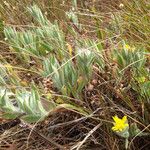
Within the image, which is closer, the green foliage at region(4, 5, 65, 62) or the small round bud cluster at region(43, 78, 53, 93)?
the small round bud cluster at region(43, 78, 53, 93)

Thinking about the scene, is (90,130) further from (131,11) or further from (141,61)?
(131,11)

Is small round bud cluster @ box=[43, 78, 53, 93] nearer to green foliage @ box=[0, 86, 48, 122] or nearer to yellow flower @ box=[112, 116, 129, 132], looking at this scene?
green foliage @ box=[0, 86, 48, 122]

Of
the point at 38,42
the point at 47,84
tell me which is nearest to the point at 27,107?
the point at 47,84

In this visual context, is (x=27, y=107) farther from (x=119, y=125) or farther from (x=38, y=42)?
(x=38, y=42)

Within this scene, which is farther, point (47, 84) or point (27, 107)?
point (47, 84)

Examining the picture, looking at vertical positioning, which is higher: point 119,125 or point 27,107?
point 27,107

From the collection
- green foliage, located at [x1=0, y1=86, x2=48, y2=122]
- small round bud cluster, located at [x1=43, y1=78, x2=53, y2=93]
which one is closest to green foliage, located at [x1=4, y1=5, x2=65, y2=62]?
small round bud cluster, located at [x1=43, y1=78, x2=53, y2=93]

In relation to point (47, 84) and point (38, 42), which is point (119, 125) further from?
point (38, 42)

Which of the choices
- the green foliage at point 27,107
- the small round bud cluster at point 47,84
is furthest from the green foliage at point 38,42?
the green foliage at point 27,107

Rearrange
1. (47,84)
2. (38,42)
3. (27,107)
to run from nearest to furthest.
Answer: (27,107)
(47,84)
(38,42)

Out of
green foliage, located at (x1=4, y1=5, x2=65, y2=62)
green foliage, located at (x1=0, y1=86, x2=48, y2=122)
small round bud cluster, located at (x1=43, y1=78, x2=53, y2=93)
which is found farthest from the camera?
green foliage, located at (x1=4, y1=5, x2=65, y2=62)

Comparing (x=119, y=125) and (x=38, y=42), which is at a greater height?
(x=38, y=42)

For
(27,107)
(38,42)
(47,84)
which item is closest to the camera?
(27,107)
